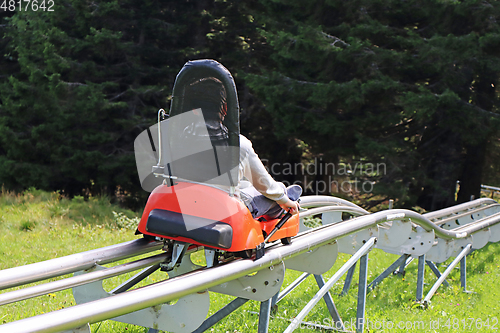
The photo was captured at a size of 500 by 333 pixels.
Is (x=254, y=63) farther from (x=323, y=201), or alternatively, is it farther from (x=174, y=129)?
(x=174, y=129)

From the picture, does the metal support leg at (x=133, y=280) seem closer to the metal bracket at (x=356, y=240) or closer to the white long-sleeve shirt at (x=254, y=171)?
the white long-sleeve shirt at (x=254, y=171)

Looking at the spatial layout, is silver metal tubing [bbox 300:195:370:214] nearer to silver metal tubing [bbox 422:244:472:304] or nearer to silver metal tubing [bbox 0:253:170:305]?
silver metal tubing [bbox 422:244:472:304]

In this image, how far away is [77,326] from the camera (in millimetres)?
1806

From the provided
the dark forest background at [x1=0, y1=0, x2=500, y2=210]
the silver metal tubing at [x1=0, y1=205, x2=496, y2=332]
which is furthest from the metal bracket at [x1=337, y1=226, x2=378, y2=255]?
the dark forest background at [x1=0, y1=0, x2=500, y2=210]

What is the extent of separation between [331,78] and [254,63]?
3.00 meters

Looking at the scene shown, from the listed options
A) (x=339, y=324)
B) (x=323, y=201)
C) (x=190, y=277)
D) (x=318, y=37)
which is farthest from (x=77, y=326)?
(x=318, y=37)

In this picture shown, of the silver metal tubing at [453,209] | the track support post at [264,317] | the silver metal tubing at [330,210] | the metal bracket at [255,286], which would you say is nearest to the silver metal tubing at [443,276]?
the silver metal tubing at [453,209]

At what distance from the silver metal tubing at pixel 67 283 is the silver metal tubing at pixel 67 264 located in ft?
0.18

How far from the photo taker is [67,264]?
2518 millimetres

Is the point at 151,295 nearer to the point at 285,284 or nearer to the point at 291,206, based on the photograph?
the point at 291,206

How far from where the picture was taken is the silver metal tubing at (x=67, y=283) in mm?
2229

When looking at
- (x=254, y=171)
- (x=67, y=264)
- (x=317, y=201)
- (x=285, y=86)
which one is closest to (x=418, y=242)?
(x=317, y=201)

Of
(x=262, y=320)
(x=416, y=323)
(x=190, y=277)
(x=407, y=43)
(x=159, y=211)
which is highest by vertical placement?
(x=407, y=43)

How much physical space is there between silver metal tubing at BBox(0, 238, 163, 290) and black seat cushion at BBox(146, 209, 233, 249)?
0.35 meters
